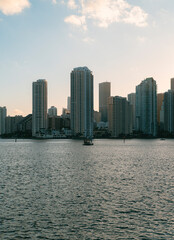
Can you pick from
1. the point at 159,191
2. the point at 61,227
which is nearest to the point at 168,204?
the point at 159,191

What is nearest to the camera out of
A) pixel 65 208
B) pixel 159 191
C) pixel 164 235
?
pixel 164 235

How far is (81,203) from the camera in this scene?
43.5 m

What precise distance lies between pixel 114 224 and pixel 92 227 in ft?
9.02

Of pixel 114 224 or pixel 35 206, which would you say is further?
pixel 35 206

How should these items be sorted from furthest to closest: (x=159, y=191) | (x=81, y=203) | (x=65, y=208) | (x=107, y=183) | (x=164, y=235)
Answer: (x=107, y=183), (x=159, y=191), (x=81, y=203), (x=65, y=208), (x=164, y=235)

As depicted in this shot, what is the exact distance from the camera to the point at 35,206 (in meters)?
41.6

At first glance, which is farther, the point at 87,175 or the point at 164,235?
the point at 87,175

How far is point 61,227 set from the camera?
32.8 meters

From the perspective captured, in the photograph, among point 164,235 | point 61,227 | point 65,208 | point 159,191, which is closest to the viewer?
point 164,235

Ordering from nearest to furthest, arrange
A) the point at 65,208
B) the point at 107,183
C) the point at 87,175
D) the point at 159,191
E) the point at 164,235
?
1. the point at 164,235
2. the point at 65,208
3. the point at 159,191
4. the point at 107,183
5. the point at 87,175

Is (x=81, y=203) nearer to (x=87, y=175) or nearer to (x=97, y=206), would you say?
(x=97, y=206)

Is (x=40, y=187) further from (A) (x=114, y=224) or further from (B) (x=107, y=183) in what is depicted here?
(A) (x=114, y=224)

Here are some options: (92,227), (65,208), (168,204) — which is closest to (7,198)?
(65,208)

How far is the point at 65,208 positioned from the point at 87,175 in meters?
31.9
